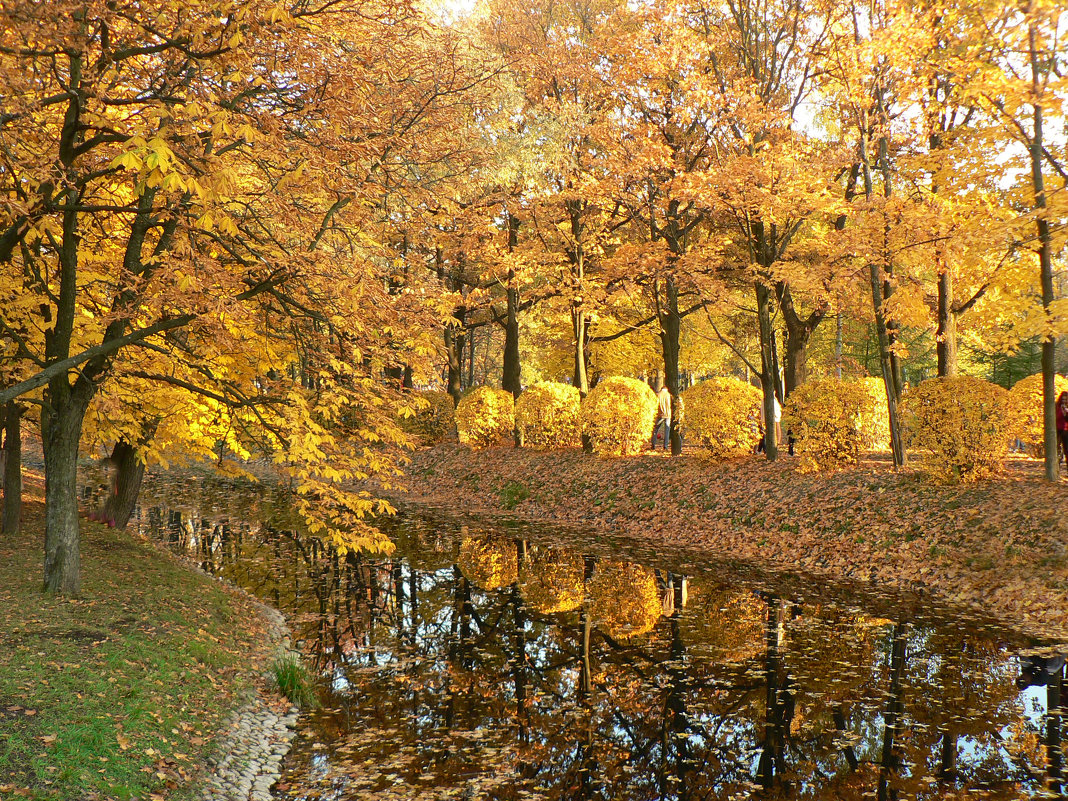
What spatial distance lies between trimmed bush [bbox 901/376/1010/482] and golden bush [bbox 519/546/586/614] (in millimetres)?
6510

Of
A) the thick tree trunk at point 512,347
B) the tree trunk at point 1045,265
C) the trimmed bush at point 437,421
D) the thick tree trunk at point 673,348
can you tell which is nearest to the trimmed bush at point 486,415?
the thick tree trunk at point 512,347

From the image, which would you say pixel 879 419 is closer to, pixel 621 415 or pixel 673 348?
pixel 673 348

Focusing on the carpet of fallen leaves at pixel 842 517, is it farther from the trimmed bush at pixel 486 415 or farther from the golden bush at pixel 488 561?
the golden bush at pixel 488 561

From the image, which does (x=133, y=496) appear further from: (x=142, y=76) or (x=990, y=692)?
(x=990, y=692)

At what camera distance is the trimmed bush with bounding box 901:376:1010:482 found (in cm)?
1195

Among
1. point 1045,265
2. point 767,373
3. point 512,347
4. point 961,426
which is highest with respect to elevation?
point 512,347

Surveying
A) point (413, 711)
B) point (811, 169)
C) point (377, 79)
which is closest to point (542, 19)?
point (811, 169)

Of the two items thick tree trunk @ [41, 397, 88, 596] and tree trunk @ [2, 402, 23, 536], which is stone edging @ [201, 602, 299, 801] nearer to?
thick tree trunk @ [41, 397, 88, 596]

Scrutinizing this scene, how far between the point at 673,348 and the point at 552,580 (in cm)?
974

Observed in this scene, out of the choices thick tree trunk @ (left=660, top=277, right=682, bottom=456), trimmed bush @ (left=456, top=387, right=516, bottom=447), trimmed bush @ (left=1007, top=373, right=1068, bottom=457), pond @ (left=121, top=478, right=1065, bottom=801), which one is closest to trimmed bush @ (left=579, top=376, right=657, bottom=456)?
thick tree trunk @ (left=660, top=277, right=682, bottom=456)

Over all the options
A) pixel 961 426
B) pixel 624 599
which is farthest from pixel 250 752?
pixel 961 426

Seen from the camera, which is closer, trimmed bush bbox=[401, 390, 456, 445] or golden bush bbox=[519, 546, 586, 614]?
golden bush bbox=[519, 546, 586, 614]

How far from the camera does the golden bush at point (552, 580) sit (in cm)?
1057

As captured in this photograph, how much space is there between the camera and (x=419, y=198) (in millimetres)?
9734
